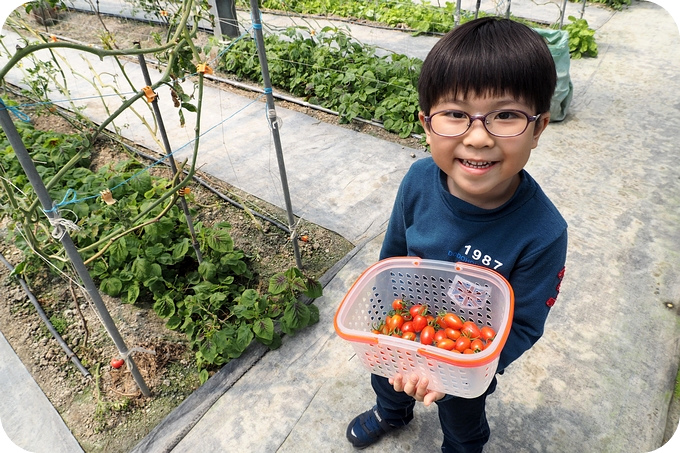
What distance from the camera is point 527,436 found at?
1.61 metres

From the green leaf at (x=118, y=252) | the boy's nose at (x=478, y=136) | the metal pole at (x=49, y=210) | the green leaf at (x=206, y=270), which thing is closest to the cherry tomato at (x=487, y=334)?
the boy's nose at (x=478, y=136)

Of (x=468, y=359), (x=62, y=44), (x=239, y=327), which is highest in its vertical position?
(x=62, y=44)

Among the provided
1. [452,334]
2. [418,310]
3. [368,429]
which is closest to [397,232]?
[418,310]

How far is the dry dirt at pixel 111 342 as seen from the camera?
176 centimetres

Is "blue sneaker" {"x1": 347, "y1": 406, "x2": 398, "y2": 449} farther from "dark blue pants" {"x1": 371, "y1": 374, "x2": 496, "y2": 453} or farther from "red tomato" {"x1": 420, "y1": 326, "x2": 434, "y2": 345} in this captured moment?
"red tomato" {"x1": 420, "y1": 326, "x2": 434, "y2": 345}

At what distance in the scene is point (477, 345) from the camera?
1052 mm

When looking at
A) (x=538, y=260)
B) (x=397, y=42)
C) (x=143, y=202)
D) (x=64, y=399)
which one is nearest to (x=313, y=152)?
(x=143, y=202)

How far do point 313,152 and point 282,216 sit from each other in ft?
2.67

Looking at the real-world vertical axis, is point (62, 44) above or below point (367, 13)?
above

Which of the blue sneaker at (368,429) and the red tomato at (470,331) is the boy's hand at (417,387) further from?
the blue sneaker at (368,429)

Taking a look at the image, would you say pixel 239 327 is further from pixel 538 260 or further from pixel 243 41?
pixel 243 41

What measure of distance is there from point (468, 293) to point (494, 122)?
18.5 inches

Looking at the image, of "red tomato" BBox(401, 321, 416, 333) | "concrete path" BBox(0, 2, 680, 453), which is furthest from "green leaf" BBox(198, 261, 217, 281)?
"red tomato" BBox(401, 321, 416, 333)

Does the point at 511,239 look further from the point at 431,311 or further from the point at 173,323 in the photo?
the point at 173,323
